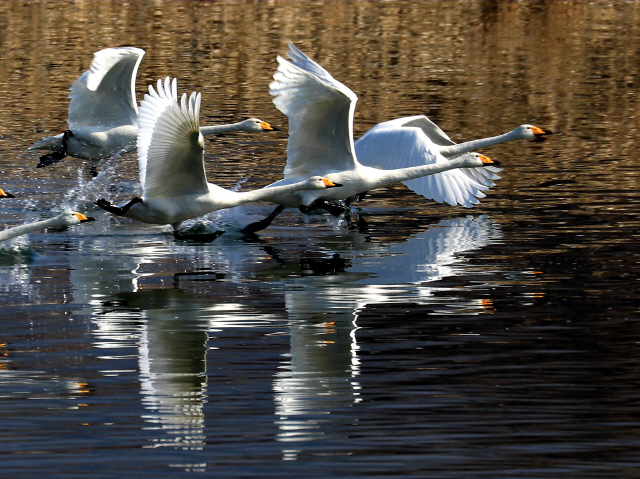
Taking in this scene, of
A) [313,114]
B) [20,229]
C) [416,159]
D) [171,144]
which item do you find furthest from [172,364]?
[416,159]

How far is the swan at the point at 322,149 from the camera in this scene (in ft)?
40.0

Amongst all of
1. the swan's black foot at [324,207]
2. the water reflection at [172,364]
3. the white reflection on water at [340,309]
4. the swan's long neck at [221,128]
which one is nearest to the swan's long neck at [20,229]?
the water reflection at [172,364]

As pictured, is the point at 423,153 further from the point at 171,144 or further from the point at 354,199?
the point at 171,144

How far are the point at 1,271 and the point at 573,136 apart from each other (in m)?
10.9

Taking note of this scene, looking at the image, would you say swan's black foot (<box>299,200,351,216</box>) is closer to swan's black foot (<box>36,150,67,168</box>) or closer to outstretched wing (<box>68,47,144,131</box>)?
outstretched wing (<box>68,47,144,131</box>)

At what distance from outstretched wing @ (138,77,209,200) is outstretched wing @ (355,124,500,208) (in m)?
3.35

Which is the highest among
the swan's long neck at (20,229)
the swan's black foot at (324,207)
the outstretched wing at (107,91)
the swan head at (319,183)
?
the outstretched wing at (107,91)

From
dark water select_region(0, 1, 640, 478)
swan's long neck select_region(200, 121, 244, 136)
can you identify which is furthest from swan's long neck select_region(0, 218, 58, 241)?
swan's long neck select_region(200, 121, 244, 136)

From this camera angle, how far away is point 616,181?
50.0ft

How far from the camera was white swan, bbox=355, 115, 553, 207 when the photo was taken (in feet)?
45.9

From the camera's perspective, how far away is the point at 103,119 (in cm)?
1569

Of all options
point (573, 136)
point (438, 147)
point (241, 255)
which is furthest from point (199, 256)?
point (573, 136)

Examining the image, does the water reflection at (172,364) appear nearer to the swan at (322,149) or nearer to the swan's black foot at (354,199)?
the swan at (322,149)

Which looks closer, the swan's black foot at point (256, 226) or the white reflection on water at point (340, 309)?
the white reflection on water at point (340, 309)
